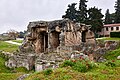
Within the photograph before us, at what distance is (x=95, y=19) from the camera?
7331 cm

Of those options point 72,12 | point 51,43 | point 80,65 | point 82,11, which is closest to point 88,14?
point 82,11

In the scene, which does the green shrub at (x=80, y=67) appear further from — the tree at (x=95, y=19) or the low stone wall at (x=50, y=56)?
the tree at (x=95, y=19)

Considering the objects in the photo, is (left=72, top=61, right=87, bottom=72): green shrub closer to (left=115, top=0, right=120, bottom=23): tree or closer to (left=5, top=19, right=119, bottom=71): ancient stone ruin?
(left=5, top=19, right=119, bottom=71): ancient stone ruin

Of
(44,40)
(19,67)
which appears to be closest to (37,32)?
(44,40)

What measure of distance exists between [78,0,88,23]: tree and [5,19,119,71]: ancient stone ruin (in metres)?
32.0

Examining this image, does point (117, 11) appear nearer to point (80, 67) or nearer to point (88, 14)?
point (88, 14)

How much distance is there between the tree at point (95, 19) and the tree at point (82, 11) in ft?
7.19

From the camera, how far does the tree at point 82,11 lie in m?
78.2

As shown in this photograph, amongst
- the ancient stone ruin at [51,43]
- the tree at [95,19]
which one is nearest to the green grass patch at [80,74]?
the ancient stone ruin at [51,43]

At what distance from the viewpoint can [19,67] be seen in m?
36.2

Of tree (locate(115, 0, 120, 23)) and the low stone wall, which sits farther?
tree (locate(115, 0, 120, 23))

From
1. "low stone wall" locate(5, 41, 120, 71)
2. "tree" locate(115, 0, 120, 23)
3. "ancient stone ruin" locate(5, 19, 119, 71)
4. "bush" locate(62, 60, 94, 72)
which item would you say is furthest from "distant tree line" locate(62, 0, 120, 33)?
"bush" locate(62, 60, 94, 72)

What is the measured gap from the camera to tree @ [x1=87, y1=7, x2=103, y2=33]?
72.9m

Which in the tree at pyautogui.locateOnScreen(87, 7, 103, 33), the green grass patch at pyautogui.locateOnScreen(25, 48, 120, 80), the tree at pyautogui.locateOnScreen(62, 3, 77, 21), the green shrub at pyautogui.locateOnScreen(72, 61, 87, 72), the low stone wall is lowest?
the low stone wall
